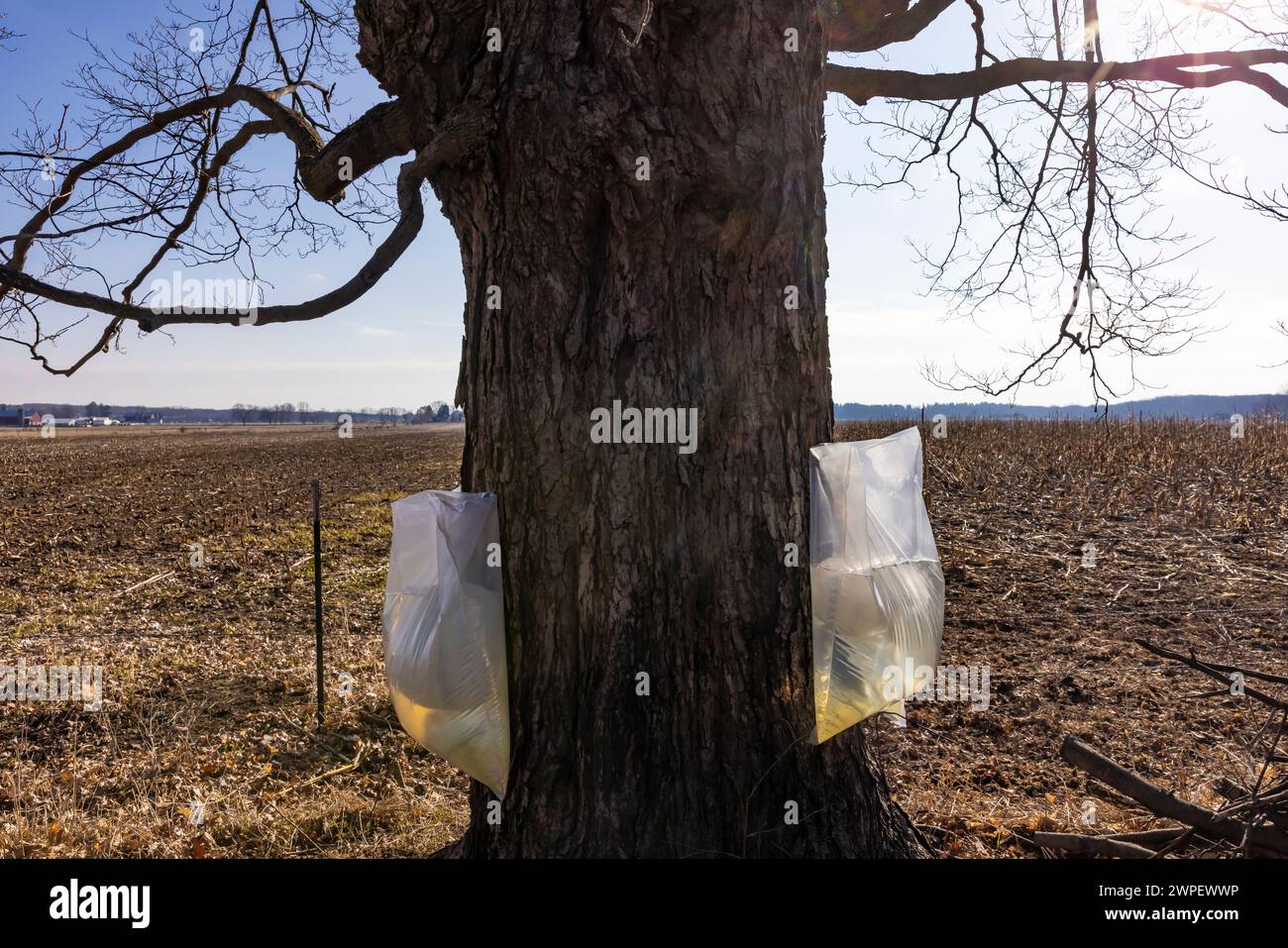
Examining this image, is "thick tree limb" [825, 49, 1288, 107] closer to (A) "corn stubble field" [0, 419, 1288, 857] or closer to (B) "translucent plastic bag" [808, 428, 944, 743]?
(B) "translucent plastic bag" [808, 428, 944, 743]

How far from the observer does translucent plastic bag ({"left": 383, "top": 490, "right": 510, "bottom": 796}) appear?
7.92ft

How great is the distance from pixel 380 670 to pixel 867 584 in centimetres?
416

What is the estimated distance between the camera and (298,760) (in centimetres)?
429

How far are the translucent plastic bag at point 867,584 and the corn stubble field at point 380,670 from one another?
912 millimetres

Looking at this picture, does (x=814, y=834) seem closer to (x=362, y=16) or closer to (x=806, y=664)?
(x=806, y=664)

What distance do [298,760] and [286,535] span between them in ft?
27.1

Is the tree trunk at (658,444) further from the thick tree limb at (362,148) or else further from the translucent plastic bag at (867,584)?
the thick tree limb at (362,148)

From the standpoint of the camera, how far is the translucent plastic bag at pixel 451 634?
2414mm

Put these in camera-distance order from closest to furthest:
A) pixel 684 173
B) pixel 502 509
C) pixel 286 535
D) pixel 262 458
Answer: pixel 684 173
pixel 502 509
pixel 286 535
pixel 262 458

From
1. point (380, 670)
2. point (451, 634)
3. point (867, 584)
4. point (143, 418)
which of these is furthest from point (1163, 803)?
point (143, 418)

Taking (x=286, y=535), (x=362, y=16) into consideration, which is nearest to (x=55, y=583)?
(x=286, y=535)

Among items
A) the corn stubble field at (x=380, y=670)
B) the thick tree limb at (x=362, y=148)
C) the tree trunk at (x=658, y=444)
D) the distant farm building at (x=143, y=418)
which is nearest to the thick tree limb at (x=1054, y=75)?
the tree trunk at (x=658, y=444)

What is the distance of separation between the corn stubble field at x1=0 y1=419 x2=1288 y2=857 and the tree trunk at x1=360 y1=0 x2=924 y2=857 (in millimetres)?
1057

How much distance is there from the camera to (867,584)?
2494 mm
